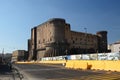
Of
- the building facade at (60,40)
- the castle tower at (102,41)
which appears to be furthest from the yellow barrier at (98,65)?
the castle tower at (102,41)

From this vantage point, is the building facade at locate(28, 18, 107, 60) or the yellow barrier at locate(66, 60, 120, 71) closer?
the yellow barrier at locate(66, 60, 120, 71)

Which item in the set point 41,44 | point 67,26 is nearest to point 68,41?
point 67,26

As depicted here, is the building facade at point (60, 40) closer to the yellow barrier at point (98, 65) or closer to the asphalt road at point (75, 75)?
the yellow barrier at point (98, 65)

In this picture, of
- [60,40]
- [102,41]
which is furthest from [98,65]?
[102,41]

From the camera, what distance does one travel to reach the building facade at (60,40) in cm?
12256

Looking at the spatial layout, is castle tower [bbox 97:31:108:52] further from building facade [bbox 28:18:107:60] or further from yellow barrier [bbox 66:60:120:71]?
yellow barrier [bbox 66:60:120:71]

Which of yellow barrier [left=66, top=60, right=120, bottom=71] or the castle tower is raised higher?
the castle tower

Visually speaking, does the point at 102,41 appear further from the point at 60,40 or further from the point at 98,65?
the point at 98,65

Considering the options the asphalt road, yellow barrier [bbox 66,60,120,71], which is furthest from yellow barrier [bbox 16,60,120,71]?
the asphalt road

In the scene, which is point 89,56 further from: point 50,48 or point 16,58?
point 16,58

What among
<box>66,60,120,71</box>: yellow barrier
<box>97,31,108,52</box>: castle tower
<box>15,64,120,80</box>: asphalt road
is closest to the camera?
<box>15,64,120,80</box>: asphalt road

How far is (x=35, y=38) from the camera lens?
15475cm

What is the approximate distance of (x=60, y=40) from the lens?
123m

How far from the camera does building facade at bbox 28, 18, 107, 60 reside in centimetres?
12256
